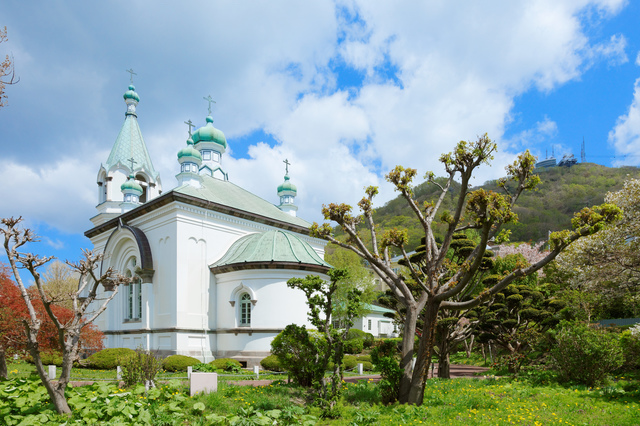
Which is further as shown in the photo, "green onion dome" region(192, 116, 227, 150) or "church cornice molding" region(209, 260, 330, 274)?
"green onion dome" region(192, 116, 227, 150)

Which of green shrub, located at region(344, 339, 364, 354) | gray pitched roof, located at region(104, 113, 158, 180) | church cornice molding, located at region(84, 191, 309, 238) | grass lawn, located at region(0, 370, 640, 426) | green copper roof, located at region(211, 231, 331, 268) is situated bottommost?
grass lawn, located at region(0, 370, 640, 426)

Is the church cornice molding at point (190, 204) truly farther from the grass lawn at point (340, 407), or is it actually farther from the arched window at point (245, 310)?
the grass lawn at point (340, 407)

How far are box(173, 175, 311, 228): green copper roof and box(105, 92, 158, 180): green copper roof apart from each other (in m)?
5.45

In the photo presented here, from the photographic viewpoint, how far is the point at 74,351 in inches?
333

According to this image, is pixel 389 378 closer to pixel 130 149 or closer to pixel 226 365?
pixel 226 365

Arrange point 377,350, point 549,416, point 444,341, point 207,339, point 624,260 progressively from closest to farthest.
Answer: point 549,416 < point 377,350 < point 444,341 < point 624,260 < point 207,339

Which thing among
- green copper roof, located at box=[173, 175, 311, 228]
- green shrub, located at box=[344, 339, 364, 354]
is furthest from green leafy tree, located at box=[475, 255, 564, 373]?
green copper roof, located at box=[173, 175, 311, 228]

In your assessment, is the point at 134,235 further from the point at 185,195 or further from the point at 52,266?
the point at 52,266

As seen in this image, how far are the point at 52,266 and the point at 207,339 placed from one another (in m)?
32.2

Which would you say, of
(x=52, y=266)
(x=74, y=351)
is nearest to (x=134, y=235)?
(x=74, y=351)

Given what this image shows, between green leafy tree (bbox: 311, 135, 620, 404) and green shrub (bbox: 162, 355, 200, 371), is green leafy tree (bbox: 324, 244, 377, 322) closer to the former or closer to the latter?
→ green shrub (bbox: 162, 355, 200, 371)

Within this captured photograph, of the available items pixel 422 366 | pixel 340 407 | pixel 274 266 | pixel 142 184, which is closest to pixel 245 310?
pixel 274 266

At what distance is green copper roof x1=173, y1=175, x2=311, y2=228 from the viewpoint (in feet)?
77.9

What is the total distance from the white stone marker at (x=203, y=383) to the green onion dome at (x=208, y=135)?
22.2 meters
